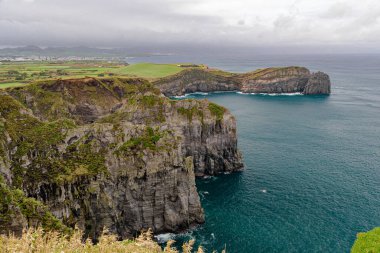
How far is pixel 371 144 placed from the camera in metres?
132

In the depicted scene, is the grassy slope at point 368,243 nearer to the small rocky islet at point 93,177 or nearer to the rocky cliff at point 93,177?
the small rocky islet at point 93,177

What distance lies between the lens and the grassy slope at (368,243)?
106ft

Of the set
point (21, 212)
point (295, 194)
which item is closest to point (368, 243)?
point (21, 212)

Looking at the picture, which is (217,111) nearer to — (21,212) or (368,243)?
(21,212)

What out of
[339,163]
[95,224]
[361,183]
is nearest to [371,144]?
[339,163]

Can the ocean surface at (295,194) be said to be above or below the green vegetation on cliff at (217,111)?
below

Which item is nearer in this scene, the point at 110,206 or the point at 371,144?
the point at 110,206

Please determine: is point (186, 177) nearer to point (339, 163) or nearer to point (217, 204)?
point (217, 204)

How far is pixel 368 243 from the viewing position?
109 feet

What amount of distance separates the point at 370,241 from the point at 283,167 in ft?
251

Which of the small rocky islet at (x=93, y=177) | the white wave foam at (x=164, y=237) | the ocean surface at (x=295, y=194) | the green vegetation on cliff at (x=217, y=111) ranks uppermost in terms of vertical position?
the green vegetation on cliff at (x=217, y=111)

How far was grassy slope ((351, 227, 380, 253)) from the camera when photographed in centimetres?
3219

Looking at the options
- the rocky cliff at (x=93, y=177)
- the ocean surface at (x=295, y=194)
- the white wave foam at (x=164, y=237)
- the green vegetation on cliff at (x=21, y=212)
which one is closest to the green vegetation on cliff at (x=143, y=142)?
the rocky cliff at (x=93, y=177)

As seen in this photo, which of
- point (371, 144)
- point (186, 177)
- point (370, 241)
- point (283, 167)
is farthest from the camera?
point (371, 144)
